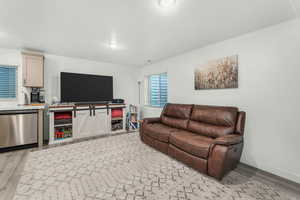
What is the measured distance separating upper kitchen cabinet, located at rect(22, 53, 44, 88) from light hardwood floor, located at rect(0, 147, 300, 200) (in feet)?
5.60

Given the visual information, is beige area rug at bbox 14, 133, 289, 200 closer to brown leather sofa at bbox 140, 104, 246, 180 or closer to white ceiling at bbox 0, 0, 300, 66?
brown leather sofa at bbox 140, 104, 246, 180

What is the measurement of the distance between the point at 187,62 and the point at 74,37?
2713 mm

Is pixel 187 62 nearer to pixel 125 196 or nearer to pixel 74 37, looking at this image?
pixel 74 37

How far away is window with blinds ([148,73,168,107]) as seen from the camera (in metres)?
4.46

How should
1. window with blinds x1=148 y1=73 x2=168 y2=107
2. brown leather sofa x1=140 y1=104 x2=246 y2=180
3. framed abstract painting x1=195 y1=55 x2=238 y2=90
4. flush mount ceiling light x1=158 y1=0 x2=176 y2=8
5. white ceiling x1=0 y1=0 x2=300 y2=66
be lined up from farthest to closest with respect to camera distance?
window with blinds x1=148 y1=73 x2=168 y2=107, framed abstract painting x1=195 y1=55 x2=238 y2=90, brown leather sofa x1=140 y1=104 x2=246 y2=180, white ceiling x1=0 y1=0 x2=300 y2=66, flush mount ceiling light x1=158 y1=0 x2=176 y2=8

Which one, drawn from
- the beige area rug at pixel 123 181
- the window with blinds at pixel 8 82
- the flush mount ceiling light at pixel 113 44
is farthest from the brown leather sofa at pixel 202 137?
the window with blinds at pixel 8 82

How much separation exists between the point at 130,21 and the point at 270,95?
8.46ft

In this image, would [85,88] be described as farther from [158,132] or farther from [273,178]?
[273,178]

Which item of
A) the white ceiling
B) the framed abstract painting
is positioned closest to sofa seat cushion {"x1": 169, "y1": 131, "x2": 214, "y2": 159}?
the framed abstract painting

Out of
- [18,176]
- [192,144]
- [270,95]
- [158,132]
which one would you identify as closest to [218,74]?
[270,95]

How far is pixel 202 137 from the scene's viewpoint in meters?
2.40

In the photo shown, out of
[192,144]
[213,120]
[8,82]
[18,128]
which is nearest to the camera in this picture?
[192,144]

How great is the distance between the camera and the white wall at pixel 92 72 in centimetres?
377

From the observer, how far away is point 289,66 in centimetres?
197
